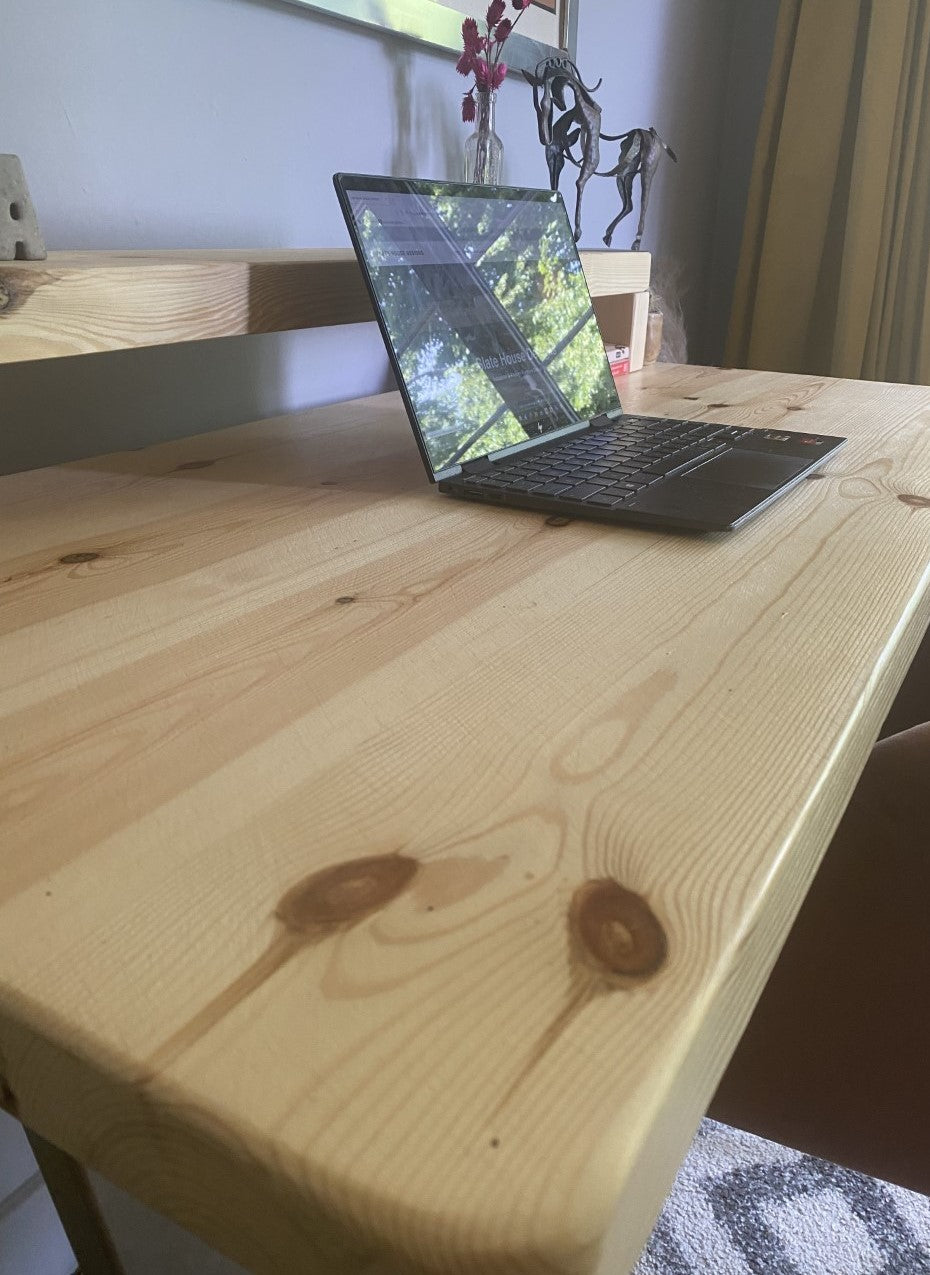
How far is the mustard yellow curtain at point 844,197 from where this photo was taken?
79.5 inches

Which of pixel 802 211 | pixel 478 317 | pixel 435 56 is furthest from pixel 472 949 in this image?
pixel 802 211

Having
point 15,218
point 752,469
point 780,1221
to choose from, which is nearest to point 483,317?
point 752,469

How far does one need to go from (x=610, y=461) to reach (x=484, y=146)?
2.27 ft

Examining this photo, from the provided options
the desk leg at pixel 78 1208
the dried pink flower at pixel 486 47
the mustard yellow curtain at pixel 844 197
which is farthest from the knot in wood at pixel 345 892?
the mustard yellow curtain at pixel 844 197

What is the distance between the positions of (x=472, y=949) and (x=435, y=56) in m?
1.34

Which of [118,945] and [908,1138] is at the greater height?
[118,945]

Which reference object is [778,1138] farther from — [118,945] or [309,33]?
[309,33]

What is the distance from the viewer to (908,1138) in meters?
0.55

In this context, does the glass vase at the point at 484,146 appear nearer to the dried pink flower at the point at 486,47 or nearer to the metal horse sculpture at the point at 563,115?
the dried pink flower at the point at 486,47

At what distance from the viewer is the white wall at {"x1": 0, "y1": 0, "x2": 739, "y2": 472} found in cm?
83

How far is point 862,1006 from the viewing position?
544 mm

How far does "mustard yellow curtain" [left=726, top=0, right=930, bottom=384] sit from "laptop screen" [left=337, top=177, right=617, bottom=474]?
1454mm

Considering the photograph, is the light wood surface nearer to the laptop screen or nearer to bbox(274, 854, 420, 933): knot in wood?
the laptop screen

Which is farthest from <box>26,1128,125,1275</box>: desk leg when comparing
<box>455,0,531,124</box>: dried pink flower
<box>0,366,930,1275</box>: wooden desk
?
<box>455,0,531,124</box>: dried pink flower
